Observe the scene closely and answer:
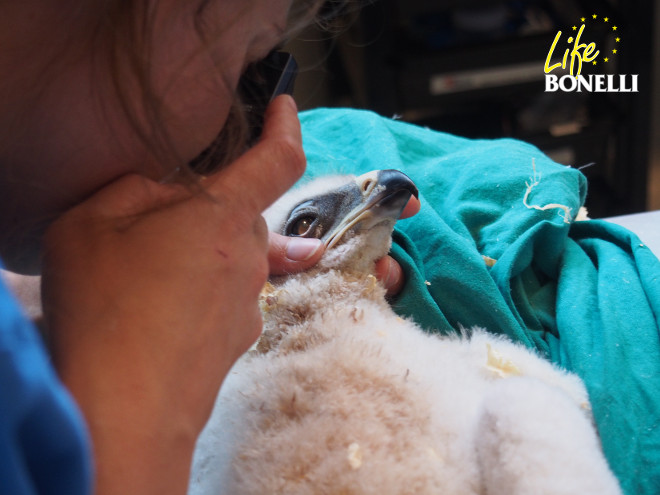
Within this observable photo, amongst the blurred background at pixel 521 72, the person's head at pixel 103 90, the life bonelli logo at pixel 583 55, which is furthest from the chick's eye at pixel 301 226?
the life bonelli logo at pixel 583 55

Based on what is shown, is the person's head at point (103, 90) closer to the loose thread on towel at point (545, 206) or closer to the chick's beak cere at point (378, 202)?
the chick's beak cere at point (378, 202)

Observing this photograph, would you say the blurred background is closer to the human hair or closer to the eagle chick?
the eagle chick

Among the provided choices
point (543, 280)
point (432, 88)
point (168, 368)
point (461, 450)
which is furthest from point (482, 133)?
point (168, 368)

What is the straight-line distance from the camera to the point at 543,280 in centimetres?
82

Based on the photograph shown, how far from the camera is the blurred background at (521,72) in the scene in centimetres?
182

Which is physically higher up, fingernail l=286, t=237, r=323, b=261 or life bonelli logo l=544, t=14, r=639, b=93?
fingernail l=286, t=237, r=323, b=261

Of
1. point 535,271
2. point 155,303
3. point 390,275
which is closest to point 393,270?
point 390,275

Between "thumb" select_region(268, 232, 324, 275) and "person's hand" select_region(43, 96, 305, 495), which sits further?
"thumb" select_region(268, 232, 324, 275)

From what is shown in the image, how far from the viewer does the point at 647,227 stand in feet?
3.06

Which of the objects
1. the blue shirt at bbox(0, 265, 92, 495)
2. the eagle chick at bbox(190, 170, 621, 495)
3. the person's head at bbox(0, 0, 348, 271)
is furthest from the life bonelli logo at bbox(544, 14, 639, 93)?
the blue shirt at bbox(0, 265, 92, 495)

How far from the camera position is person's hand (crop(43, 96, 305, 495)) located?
14.2 inches

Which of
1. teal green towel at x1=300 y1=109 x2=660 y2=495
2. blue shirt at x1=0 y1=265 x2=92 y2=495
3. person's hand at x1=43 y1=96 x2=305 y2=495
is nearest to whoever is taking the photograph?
blue shirt at x1=0 y1=265 x2=92 y2=495

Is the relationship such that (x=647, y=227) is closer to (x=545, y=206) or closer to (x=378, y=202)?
(x=545, y=206)

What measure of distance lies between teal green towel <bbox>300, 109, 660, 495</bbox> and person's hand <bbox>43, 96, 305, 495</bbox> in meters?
0.32
